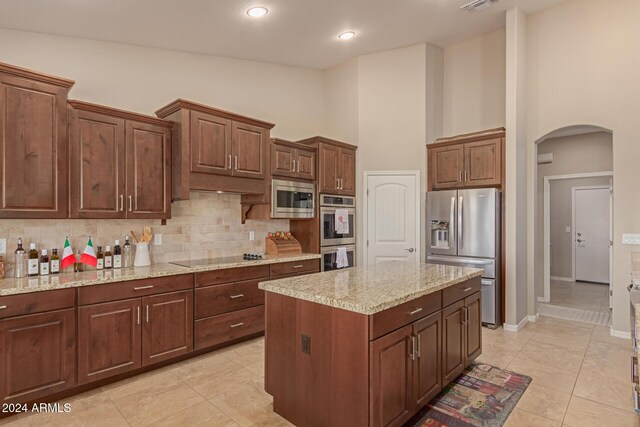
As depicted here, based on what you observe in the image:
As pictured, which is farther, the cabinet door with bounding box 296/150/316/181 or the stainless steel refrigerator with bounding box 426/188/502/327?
the cabinet door with bounding box 296/150/316/181

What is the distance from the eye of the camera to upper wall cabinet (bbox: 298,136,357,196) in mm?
4711

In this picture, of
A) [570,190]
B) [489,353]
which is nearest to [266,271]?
[489,353]

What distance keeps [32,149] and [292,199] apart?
2569 mm

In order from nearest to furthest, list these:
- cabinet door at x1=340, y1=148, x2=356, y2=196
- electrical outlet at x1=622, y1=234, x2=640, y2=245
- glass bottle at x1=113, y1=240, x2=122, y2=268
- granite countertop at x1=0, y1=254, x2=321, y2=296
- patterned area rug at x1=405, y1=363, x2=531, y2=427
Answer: patterned area rug at x1=405, y1=363, x2=531, y2=427, granite countertop at x1=0, y1=254, x2=321, y2=296, glass bottle at x1=113, y1=240, x2=122, y2=268, electrical outlet at x1=622, y1=234, x2=640, y2=245, cabinet door at x1=340, y1=148, x2=356, y2=196

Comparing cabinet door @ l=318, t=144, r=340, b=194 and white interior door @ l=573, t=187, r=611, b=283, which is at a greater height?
cabinet door @ l=318, t=144, r=340, b=194

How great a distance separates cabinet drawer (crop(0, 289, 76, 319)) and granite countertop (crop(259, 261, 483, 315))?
1.47 meters

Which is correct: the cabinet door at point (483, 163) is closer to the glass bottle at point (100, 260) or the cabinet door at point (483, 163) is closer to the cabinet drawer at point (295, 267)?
the cabinet drawer at point (295, 267)

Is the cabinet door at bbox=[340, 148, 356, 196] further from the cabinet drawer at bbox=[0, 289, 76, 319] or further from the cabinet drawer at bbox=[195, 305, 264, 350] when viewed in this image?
the cabinet drawer at bbox=[0, 289, 76, 319]

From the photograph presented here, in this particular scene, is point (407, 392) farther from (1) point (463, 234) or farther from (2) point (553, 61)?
(2) point (553, 61)

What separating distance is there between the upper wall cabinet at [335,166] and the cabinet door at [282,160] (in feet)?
1.33

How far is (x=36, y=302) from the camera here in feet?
8.17

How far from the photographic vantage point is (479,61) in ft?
16.5

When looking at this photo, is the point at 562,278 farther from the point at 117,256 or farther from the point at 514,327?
the point at 117,256

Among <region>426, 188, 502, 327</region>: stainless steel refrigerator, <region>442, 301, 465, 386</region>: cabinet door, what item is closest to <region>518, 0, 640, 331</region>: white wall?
<region>426, 188, 502, 327</region>: stainless steel refrigerator
